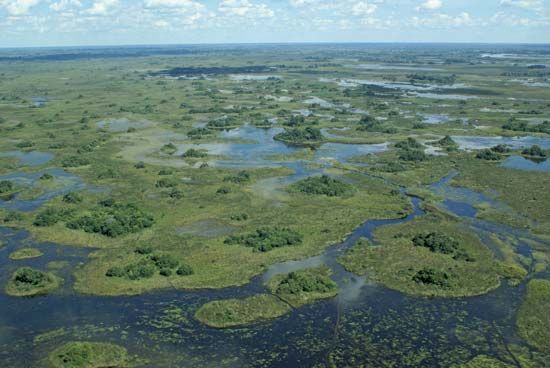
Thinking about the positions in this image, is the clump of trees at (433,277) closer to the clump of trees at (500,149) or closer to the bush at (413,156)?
the bush at (413,156)

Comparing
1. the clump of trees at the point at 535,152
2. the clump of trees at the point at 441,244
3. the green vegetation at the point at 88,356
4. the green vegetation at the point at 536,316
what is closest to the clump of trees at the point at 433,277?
the clump of trees at the point at 441,244

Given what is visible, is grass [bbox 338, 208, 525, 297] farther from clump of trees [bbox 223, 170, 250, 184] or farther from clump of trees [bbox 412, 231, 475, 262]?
clump of trees [bbox 223, 170, 250, 184]

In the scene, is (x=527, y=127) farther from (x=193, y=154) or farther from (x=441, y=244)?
(x=441, y=244)

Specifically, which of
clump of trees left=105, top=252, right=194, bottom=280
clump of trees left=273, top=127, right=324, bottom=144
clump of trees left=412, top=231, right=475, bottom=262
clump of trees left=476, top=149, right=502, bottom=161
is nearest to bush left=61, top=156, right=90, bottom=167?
clump of trees left=273, top=127, right=324, bottom=144

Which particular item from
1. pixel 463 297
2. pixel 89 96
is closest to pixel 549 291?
pixel 463 297

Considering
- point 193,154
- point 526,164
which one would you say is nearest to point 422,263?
point 526,164

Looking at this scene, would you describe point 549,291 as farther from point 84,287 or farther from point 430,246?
point 84,287
